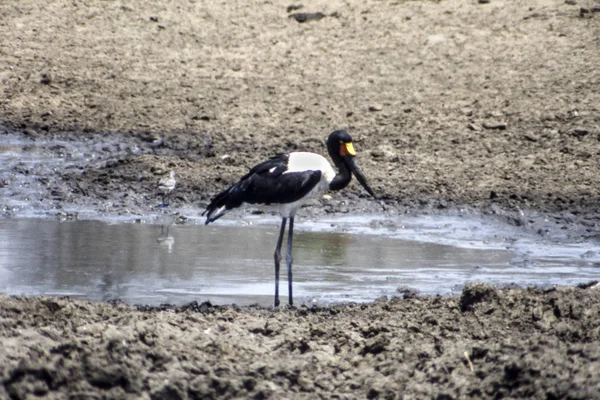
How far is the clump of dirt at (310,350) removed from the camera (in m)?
5.42

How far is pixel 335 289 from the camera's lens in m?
8.56

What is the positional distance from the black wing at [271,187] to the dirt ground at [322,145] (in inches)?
51.1

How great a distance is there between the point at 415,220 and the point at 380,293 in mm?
2583

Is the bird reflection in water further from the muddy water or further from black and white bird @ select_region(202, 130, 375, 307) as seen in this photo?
black and white bird @ select_region(202, 130, 375, 307)

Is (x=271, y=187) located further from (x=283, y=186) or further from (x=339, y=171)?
(x=339, y=171)

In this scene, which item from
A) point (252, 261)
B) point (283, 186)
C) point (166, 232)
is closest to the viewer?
point (283, 186)

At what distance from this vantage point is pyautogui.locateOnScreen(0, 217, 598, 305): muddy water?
8.53 m

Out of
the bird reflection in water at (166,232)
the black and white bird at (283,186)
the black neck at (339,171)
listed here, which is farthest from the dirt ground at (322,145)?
the black neck at (339,171)

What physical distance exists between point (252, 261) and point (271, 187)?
2.93ft

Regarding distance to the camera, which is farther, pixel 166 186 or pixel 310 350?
pixel 166 186

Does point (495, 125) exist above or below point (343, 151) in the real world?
above

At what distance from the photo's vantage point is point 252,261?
945 cm

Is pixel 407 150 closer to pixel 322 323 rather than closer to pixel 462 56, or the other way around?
pixel 462 56

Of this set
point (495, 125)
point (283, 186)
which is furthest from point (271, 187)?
point (495, 125)
